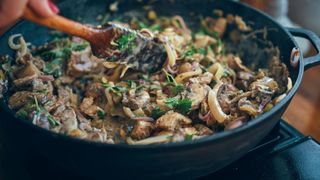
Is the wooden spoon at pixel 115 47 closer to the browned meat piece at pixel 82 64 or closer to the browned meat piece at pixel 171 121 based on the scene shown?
the browned meat piece at pixel 82 64

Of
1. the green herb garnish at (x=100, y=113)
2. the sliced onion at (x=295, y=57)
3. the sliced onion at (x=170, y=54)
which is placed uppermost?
the sliced onion at (x=295, y=57)

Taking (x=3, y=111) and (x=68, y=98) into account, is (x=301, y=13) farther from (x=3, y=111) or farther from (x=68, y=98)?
(x=3, y=111)

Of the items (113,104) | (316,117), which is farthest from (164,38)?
(316,117)

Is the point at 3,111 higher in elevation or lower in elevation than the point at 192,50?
higher

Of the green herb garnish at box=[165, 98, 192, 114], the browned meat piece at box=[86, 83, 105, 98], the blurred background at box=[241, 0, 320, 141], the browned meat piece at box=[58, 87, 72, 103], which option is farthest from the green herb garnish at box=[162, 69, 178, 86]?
the blurred background at box=[241, 0, 320, 141]

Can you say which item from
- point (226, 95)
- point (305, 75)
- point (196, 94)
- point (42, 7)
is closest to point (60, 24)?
point (42, 7)

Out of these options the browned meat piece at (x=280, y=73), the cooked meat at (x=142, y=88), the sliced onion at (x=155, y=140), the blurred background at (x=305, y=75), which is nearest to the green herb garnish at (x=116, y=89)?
the cooked meat at (x=142, y=88)
